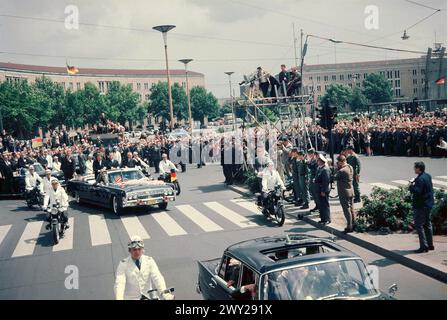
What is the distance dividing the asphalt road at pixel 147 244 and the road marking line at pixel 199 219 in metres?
0.03

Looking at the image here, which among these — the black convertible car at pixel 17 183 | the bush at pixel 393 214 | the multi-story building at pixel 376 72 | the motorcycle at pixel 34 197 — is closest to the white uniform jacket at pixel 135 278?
the bush at pixel 393 214

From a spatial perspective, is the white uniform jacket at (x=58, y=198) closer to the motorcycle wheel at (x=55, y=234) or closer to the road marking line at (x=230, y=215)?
the motorcycle wheel at (x=55, y=234)

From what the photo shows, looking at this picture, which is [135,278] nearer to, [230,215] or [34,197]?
[230,215]

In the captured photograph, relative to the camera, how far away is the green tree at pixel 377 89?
126812 mm

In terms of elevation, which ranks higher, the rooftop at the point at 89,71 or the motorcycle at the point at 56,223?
the rooftop at the point at 89,71

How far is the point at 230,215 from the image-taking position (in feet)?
51.3

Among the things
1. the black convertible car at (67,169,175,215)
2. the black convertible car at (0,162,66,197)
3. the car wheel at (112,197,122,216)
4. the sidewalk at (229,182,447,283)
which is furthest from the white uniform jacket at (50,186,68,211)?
the black convertible car at (0,162,66,197)

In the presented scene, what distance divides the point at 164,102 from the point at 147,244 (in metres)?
114

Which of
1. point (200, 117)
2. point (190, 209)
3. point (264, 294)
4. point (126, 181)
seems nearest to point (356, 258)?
point (264, 294)

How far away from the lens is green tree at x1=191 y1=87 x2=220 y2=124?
135 metres

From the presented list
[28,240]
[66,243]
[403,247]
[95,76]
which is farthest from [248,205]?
[95,76]

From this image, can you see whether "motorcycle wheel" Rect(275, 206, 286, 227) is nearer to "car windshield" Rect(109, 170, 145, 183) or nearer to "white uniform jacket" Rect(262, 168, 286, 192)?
"white uniform jacket" Rect(262, 168, 286, 192)

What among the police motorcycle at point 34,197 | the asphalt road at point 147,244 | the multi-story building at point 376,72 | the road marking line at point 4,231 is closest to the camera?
the asphalt road at point 147,244

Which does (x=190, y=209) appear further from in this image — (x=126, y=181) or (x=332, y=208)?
(x=332, y=208)
